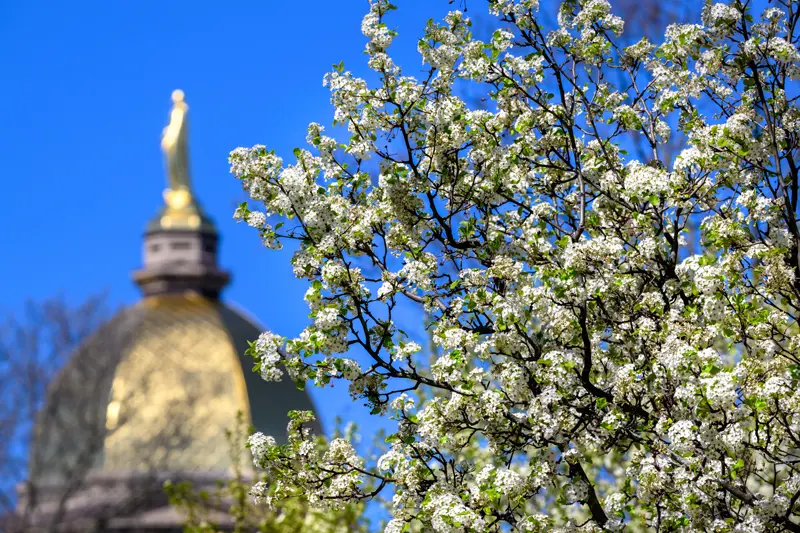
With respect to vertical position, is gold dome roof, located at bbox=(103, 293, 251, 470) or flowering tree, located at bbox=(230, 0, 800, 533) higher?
gold dome roof, located at bbox=(103, 293, 251, 470)

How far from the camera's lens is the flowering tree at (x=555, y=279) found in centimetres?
890

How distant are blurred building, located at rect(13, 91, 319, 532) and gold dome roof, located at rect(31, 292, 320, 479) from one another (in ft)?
0.19

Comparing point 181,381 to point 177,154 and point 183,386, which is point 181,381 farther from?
point 177,154

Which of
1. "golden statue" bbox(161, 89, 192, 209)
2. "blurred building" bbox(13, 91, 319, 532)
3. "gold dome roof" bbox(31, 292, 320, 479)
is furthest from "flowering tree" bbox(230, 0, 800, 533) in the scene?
"golden statue" bbox(161, 89, 192, 209)

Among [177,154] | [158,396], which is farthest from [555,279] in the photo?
[177,154]

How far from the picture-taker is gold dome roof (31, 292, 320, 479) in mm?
51500

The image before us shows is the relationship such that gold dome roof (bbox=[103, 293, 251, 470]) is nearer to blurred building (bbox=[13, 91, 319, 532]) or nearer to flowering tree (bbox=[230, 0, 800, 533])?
blurred building (bbox=[13, 91, 319, 532])

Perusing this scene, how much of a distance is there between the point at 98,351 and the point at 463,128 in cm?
3486

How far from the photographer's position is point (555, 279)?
8.95m

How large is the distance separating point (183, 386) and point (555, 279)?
170 feet

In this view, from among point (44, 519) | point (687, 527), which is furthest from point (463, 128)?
point (44, 519)

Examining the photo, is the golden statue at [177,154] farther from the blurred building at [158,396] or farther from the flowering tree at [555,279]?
the flowering tree at [555,279]

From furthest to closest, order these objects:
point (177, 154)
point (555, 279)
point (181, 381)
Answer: point (177, 154) < point (181, 381) < point (555, 279)

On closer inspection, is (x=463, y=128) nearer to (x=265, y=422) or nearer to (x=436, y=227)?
(x=436, y=227)
